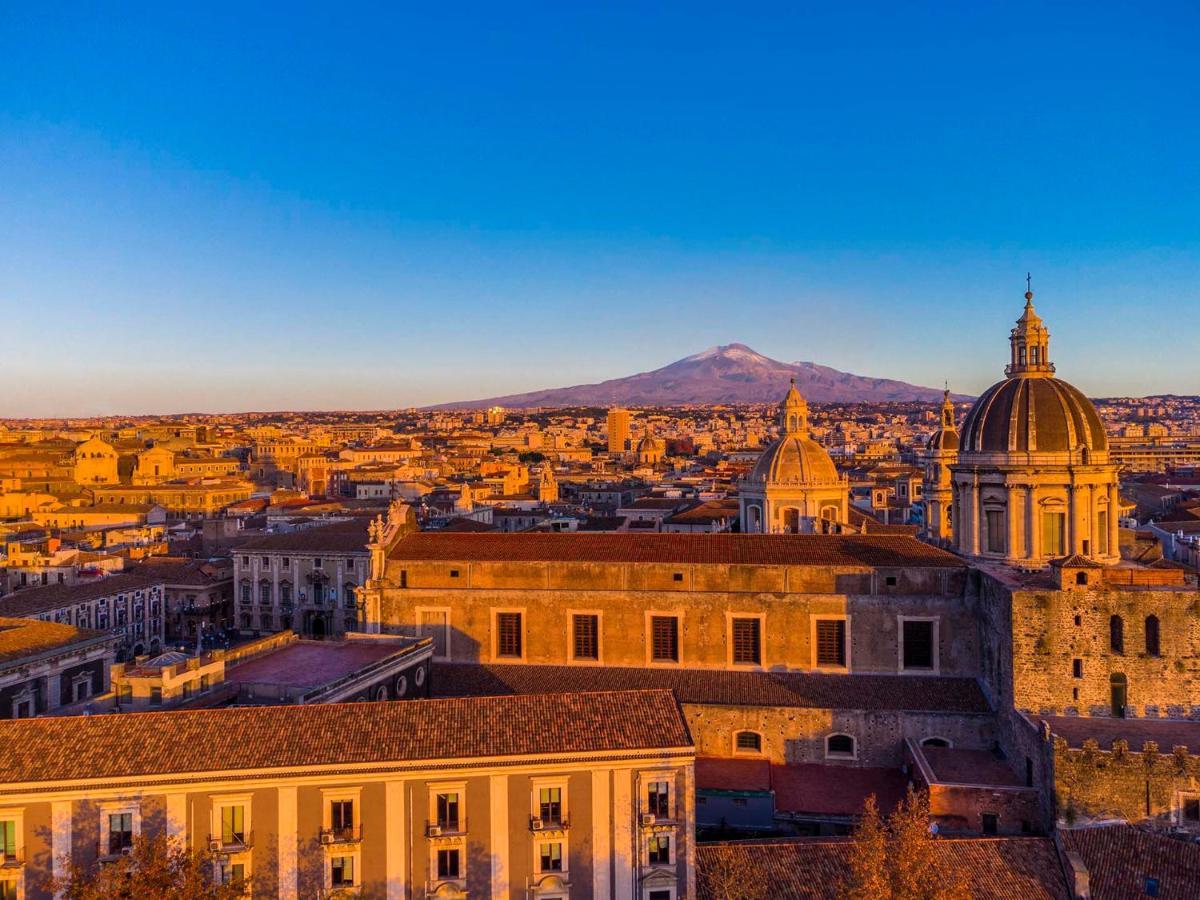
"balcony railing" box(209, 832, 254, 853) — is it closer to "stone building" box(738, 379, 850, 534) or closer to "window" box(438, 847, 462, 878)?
"window" box(438, 847, 462, 878)

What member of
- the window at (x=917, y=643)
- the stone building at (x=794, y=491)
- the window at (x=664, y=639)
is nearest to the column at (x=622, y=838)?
the window at (x=664, y=639)

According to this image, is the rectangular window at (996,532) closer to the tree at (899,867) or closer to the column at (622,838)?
the tree at (899,867)

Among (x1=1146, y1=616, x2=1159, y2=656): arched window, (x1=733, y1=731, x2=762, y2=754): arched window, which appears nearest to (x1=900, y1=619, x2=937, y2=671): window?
(x1=733, y1=731, x2=762, y2=754): arched window

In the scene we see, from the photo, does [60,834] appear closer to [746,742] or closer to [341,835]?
[341,835]

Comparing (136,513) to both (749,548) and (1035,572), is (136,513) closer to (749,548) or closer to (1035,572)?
(749,548)

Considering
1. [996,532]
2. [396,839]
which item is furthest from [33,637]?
[996,532]
